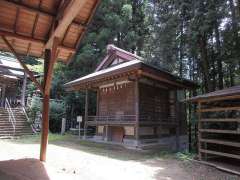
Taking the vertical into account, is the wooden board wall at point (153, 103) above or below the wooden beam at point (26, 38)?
below

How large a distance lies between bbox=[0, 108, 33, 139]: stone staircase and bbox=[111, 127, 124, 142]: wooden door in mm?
6358

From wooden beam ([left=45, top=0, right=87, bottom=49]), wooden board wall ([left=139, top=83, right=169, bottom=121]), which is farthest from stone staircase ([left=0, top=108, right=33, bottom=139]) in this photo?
wooden beam ([left=45, top=0, right=87, bottom=49])

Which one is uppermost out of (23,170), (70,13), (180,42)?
(180,42)

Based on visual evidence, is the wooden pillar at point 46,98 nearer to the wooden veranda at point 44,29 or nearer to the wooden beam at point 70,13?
the wooden veranda at point 44,29

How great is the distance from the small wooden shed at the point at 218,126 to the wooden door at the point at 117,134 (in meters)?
5.40

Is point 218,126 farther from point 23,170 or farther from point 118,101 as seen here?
point 23,170

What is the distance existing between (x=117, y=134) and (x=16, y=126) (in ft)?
25.1

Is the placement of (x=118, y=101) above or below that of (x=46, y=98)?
above

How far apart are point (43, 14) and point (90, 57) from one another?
599 inches

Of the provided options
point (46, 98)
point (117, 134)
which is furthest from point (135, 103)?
point (46, 98)

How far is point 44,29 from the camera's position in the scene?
7551mm

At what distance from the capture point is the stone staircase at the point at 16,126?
15.9 metres

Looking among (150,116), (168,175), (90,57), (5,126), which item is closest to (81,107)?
(90,57)

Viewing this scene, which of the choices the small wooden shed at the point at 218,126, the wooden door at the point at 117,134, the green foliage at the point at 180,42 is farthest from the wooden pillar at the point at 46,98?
the green foliage at the point at 180,42
